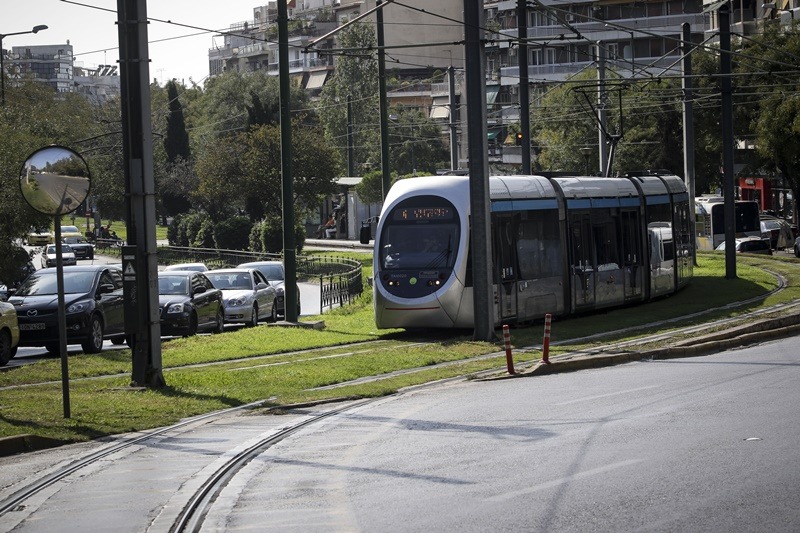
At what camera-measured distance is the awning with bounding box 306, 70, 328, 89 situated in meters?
144

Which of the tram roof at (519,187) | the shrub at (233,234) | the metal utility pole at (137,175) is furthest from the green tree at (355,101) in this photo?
the metal utility pole at (137,175)

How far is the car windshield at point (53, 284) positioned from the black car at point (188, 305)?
7.59 feet

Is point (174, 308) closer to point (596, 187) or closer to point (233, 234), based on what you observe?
point (596, 187)

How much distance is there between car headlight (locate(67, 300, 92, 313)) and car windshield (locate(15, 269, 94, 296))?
590 mm

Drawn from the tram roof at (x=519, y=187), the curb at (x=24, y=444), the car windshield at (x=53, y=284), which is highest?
the tram roof at (x=519, y=187)

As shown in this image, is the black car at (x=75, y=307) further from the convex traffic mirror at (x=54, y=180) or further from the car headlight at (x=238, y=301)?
the convex traffic mirror at (x=54, y=180)

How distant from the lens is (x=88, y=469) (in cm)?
1134

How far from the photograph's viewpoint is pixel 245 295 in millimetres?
33531

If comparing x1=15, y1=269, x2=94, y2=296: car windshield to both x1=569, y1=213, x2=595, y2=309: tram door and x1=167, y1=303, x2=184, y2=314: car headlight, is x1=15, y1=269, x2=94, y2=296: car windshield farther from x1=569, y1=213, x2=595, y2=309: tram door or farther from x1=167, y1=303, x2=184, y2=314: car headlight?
x1=569, y1=213, x2=595, y2=309: tram door

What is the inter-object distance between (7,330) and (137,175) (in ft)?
24.2

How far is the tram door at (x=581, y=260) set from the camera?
27.8 m

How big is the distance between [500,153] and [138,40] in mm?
78335

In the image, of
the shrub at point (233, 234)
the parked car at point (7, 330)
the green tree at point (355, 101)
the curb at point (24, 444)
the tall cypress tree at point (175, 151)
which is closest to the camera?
the curb at point (24, 444)

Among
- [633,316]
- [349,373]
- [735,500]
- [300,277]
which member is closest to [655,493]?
[735,500]
